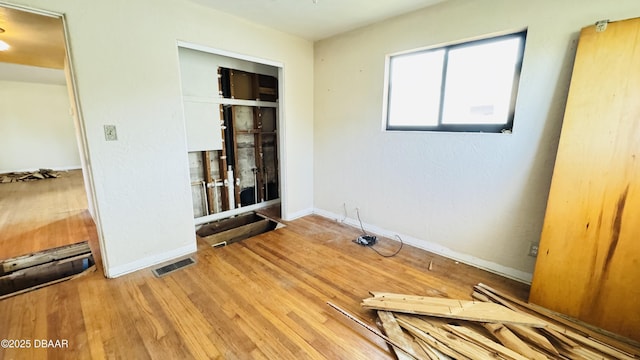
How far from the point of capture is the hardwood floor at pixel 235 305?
1.66 m

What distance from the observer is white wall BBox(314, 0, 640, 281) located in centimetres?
208

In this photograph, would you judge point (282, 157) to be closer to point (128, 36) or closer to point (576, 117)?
point (128, 36)

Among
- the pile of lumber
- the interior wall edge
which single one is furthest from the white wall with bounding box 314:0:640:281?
the pile of lumber

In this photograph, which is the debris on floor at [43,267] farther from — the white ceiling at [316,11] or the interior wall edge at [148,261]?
the white ceiling at [316,11]

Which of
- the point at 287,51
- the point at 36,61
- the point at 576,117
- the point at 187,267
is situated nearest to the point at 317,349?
the point at 187,267

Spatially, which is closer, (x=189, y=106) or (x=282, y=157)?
(x=189, y=106)

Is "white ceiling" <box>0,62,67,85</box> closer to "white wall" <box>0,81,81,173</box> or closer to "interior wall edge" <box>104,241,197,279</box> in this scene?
"white wall" <box>0,81,81,173</box>

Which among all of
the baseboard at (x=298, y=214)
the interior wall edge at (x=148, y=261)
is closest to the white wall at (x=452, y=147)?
the baseboard at (x=298, y=214)

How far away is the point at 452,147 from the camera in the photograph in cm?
269

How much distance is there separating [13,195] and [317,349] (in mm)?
7368

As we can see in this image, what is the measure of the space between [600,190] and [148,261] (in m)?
3.97

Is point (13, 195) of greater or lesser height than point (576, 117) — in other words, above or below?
below

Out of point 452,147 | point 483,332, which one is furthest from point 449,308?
point 452,147

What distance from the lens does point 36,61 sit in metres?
4.28
